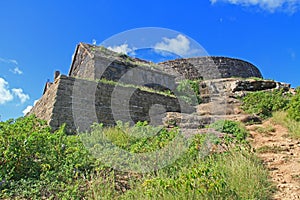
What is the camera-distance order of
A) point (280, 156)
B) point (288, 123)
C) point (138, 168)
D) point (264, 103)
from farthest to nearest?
1. point (264, 103)
2. point (288, 123)
3. point (280, 156)
4. point (138, 168)

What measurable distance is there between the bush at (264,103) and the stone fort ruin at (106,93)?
7.16 feet

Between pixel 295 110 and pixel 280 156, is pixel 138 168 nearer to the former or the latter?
pixel 280 156

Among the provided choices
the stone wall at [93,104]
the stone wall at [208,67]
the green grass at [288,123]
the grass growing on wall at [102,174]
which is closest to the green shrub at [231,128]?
the green grass at [288,123]

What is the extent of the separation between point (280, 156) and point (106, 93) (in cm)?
682

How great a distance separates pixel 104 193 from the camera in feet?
13.3

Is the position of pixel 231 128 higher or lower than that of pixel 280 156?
higher

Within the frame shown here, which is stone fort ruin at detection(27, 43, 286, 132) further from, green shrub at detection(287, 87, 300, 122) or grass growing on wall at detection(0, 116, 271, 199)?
green shrub at detection(287, 87, 300, 122)

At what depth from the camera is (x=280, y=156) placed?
5984mm

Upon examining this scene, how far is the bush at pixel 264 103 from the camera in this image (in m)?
11.2

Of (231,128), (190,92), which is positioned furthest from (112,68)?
(231,128)

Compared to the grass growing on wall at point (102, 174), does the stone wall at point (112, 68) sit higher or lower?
higher

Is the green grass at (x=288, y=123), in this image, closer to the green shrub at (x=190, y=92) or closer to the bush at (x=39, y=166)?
the green shrub at (x=190, y=92)

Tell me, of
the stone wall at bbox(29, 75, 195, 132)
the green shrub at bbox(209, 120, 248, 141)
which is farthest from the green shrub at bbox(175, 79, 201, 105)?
the green shrub at bbox(209, 120, 248, 141)

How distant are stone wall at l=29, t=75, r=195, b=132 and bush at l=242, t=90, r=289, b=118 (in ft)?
12.5
